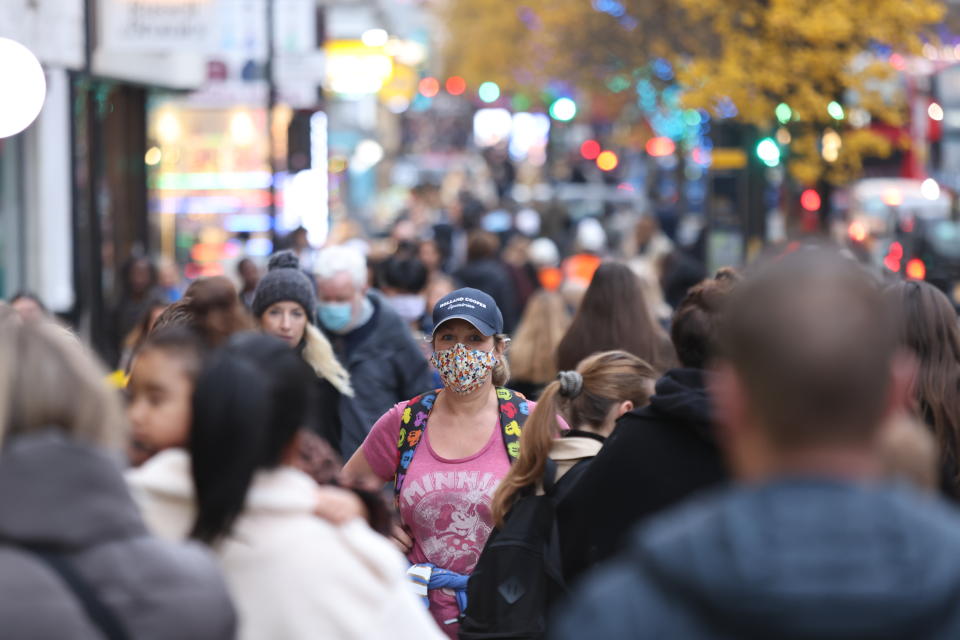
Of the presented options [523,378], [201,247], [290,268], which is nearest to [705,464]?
[290,268]

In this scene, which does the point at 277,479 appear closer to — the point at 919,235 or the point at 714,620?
the point at 714,620

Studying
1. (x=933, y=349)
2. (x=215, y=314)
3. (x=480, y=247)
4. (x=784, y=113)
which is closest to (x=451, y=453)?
(x=215, y=314)

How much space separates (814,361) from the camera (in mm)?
2281

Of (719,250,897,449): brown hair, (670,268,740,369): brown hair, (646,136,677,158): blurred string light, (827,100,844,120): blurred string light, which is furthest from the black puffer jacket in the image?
(646,136,677,158): blurred string light

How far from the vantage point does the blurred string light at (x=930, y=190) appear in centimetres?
3362

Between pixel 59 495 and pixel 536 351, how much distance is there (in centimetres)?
726

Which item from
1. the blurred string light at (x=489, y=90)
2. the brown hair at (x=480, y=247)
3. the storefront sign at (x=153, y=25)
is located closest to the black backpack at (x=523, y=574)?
the brown hair at (x=480, y=247)

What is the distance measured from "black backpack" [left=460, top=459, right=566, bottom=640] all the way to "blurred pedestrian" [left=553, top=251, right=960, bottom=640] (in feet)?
8.73

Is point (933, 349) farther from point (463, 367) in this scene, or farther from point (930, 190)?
point (930, 190)

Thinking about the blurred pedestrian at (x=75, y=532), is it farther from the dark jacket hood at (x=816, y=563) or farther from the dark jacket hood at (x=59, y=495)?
the dark jacket hood at (x=816, y=563)

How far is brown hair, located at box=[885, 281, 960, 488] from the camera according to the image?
530 cm

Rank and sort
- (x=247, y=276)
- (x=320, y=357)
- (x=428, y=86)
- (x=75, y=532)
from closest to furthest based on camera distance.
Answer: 1. (x=75, y=532)
2. (x=320, y=357)
3. (x=247, y=276)
4. (x=428, y=86)

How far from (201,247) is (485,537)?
68.5 ft

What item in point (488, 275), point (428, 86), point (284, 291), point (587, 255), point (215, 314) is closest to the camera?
point (215, 314)
